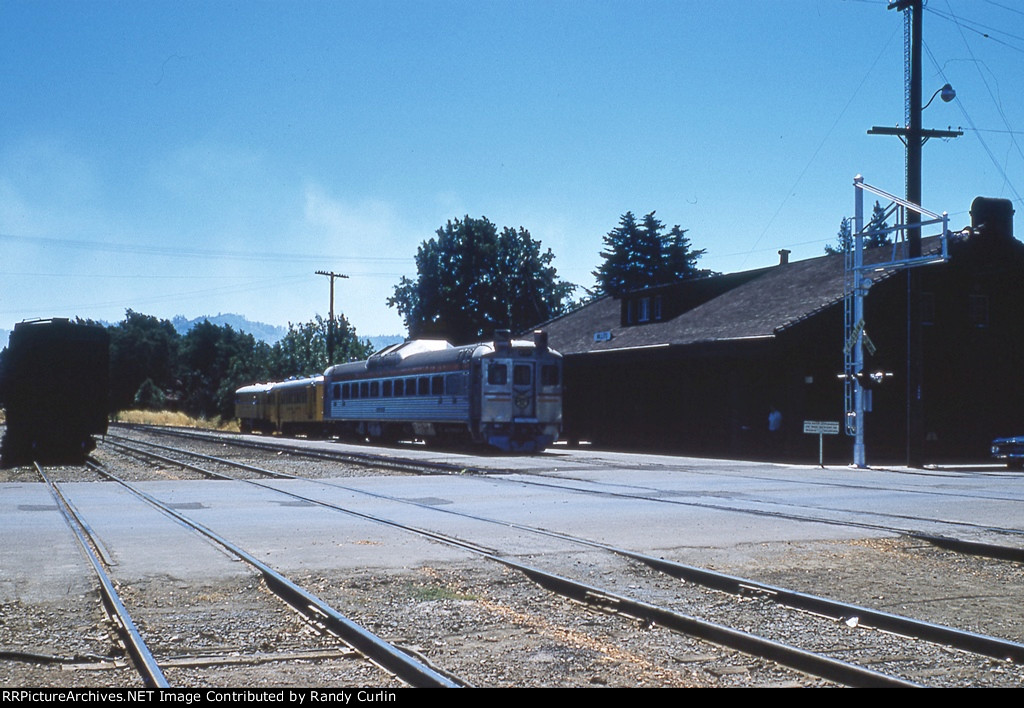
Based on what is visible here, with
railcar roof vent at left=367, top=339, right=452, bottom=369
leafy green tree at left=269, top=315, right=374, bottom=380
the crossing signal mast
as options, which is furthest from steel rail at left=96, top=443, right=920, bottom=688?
leafy green tree at left=269, top=315, right=374, bottom=380

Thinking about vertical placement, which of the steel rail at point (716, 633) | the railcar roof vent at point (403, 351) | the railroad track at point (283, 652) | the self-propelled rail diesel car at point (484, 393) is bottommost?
the railroad track at point (283, 652)

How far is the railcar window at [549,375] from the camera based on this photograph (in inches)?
1345

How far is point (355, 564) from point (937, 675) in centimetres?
551

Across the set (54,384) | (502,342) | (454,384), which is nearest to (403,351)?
(454,384)

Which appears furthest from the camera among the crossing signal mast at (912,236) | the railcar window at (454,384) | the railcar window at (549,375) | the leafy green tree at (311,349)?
the leafy green tree at (311,349)

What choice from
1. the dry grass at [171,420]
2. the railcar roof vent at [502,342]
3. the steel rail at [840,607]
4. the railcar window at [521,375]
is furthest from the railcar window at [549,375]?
the dry grass at [171,420]

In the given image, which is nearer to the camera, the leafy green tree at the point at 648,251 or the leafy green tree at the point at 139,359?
the leafy green tree at the point at 648,251

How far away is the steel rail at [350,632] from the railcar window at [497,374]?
22264 millimetres

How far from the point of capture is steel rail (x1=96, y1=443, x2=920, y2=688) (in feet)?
17.9

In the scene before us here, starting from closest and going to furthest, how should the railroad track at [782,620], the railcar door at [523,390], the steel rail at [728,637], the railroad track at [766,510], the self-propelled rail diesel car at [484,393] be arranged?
the steel rail at [728,637] → the railroad track at [782,620] → the railroad track at [766,510] → the self-propelled rail diesel car at [484,393] → the railcar door at [523,390]

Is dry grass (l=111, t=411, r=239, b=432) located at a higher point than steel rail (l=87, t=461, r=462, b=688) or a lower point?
lower

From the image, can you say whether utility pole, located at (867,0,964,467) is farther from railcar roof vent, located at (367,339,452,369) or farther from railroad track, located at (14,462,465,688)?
railroad track, located at (14,462,465,688)

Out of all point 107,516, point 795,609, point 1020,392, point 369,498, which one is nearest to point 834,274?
point 1020,392

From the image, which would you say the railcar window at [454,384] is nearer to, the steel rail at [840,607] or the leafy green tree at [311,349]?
the steel rail at [840,607]
